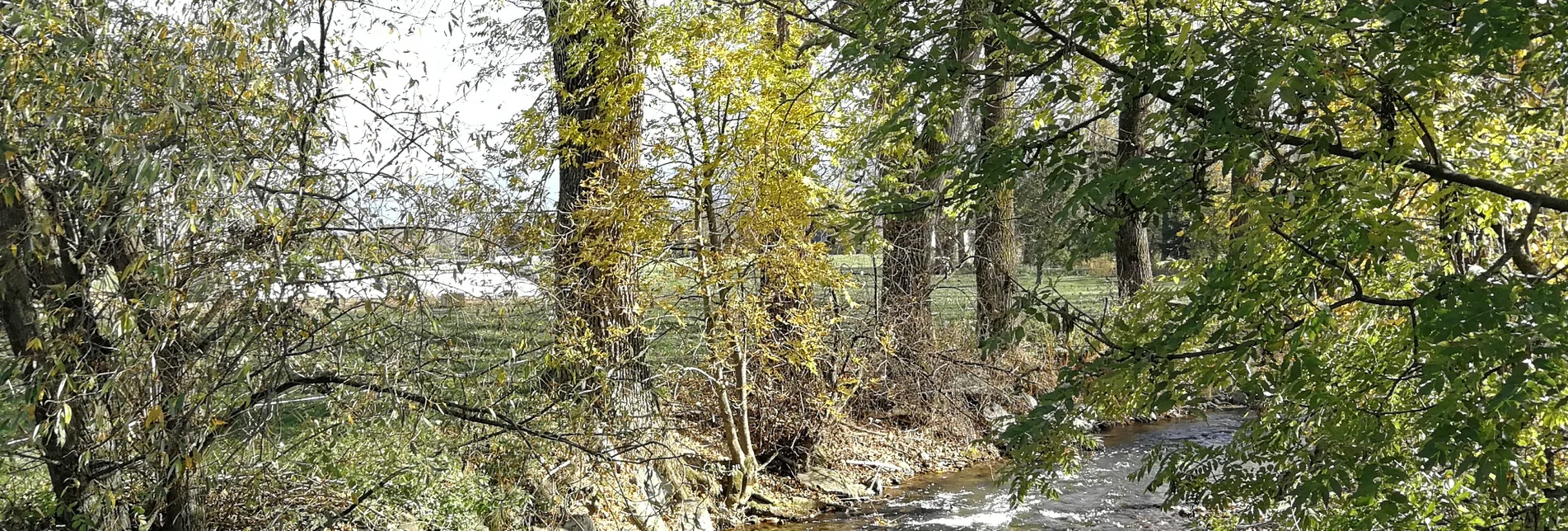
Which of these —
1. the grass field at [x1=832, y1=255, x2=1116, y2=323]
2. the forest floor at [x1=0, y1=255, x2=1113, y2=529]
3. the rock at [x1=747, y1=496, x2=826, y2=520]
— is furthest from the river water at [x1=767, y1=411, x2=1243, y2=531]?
the grass field at [x1=832, y1=255, x2=1116, y2=323]

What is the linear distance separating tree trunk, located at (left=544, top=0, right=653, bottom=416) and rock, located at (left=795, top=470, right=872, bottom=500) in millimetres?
2347

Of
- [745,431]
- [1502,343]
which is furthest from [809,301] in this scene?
[1502,343]

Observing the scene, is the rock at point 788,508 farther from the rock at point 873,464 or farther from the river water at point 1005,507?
the rock at point 873,464

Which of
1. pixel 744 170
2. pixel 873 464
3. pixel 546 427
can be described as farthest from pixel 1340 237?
pixel 873 464

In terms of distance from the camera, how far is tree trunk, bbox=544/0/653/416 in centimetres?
721

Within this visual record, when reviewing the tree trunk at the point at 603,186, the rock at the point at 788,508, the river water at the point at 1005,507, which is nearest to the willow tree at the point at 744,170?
the tree trunk at the point at 603,186

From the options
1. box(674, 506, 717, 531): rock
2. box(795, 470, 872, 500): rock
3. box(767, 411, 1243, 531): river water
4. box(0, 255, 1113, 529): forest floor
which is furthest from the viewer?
box(795, 470, 872, 500): rock

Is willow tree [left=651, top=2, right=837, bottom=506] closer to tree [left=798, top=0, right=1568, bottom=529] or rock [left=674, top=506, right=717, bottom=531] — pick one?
rock [left=674, top=506, right=717, bottom=531]

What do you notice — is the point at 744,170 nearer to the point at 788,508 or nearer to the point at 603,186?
the point at 603,186

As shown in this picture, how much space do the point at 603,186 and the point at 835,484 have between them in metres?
3.79

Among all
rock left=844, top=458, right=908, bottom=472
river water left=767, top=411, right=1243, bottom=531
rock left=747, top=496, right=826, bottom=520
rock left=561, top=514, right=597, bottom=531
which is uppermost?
rock left=561, top=514, right=597, bottom=531

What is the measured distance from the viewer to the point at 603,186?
24.7 ft

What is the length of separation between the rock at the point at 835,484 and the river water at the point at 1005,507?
228 millimetres

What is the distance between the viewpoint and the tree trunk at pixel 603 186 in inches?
284
